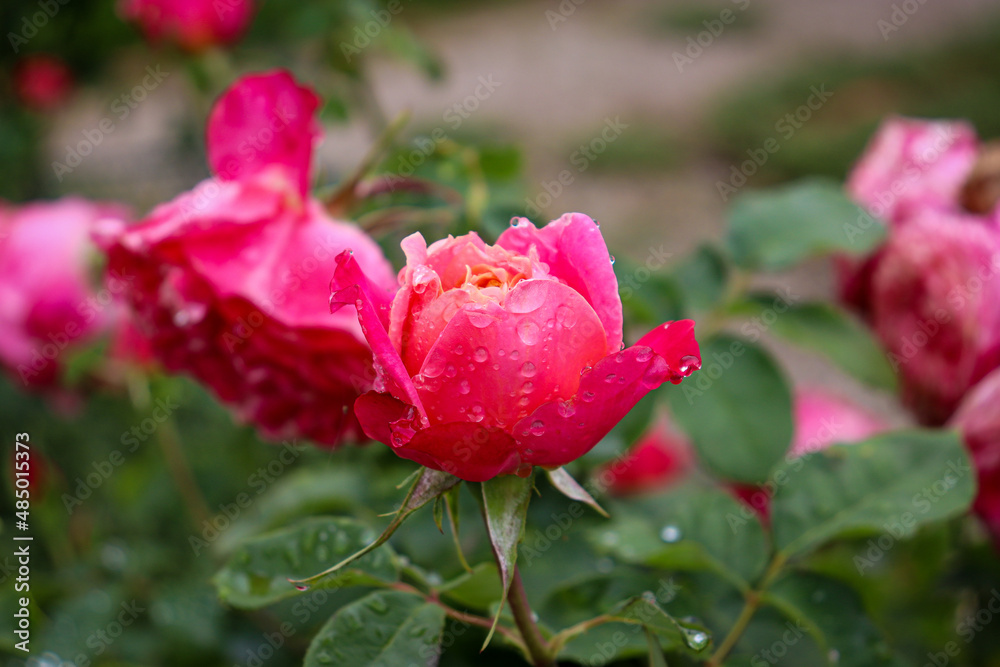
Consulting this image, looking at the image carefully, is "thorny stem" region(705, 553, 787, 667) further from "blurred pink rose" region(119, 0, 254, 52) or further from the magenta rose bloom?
"blurred pink rose" region(119, 0, 254, 52)

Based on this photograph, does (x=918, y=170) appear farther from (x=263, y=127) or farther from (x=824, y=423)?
(x=263, y=127)

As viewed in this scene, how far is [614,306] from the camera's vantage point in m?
0.25

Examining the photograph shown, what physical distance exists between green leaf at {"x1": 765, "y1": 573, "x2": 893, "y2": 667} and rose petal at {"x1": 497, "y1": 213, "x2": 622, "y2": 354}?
17cm

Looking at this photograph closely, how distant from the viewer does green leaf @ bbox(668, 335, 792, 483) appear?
44cm

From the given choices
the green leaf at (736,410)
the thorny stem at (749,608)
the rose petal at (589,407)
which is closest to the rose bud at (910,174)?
the green leaf at (736,410)

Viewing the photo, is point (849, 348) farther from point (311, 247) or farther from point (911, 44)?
point (911, 44)

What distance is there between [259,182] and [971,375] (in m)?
0.39

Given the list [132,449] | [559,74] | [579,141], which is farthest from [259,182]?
[559,74]

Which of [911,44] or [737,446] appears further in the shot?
[911,44]

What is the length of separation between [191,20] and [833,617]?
68cm

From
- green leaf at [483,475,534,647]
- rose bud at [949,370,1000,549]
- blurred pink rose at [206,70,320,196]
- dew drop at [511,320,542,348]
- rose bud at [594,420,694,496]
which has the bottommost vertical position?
rose bud at [594,420,694,496]

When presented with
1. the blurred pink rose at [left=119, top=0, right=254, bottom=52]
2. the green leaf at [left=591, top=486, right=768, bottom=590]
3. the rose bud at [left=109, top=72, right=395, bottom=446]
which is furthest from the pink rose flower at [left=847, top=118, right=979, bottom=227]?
the blurred pink rose at [left=119, top=0, right=254, bottom=52]

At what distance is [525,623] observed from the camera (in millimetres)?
265

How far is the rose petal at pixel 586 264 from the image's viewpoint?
0.25 m
